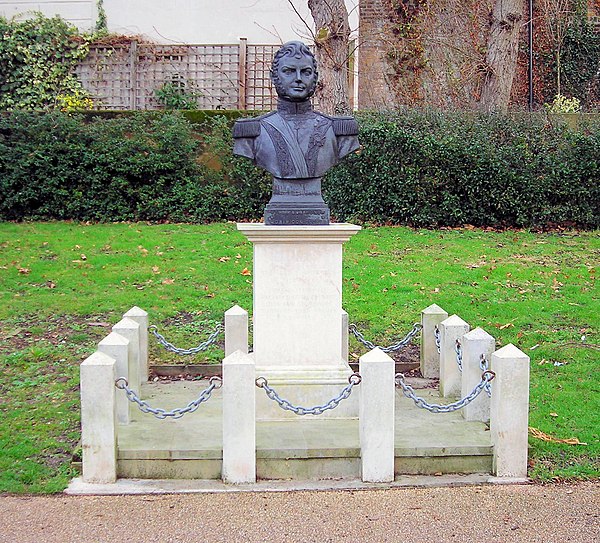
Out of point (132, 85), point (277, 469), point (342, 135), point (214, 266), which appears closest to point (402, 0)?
point (132, 85)

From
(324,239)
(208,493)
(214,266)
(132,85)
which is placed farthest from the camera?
(132,85)

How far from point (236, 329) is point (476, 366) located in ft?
6.86

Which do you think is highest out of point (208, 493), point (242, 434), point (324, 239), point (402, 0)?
point (402, 0)

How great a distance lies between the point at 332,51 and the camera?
14.7m

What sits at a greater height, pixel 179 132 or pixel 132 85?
pixel 132 85

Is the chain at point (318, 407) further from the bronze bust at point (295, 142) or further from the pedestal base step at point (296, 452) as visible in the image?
the bronze bust at point (295, 142)

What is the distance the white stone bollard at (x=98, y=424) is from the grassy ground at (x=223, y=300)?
0.24 meters

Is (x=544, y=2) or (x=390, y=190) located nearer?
(x=390, y=190)

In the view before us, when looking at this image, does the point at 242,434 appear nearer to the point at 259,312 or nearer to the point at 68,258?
the point at 259,312

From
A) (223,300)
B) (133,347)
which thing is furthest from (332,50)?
(133,347)

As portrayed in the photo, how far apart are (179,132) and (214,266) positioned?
188 inches

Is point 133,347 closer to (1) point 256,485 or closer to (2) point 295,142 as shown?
(1) point 256,485

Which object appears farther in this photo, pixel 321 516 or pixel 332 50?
pixel 332 50

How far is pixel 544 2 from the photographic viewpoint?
18.6 m
